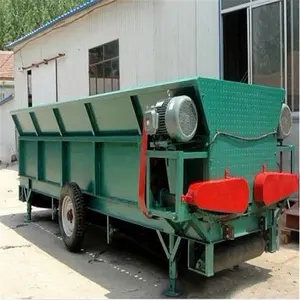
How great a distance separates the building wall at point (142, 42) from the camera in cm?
842

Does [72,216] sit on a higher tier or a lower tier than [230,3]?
lower

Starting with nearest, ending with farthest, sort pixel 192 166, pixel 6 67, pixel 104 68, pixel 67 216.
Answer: pixel 192 166
pixel 67 216
pixel 104 68
pixel 6 67

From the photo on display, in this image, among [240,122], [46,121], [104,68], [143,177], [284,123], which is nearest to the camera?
[143,177]

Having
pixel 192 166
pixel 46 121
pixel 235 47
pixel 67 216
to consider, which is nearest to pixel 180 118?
pixel 192 166

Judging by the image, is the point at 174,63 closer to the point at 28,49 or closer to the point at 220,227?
the point at 220,227

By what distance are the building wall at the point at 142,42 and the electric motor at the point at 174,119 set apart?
4.40m

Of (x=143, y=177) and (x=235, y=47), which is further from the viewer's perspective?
(x=235, y=47)

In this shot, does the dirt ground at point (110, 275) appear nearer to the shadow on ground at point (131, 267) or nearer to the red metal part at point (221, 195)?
the shadow on ground at point (131, 267)

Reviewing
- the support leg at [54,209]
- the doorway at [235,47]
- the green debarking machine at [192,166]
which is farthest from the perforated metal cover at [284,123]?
the support leg at [54,209]

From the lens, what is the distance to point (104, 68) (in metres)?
12.2

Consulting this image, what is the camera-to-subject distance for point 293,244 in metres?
6.14

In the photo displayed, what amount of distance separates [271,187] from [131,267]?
6.15 ft

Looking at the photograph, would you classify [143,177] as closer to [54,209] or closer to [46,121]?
[46,121]

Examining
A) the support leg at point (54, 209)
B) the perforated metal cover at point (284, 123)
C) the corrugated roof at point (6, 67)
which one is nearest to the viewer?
the perforated metal cover at point (284, 123)
